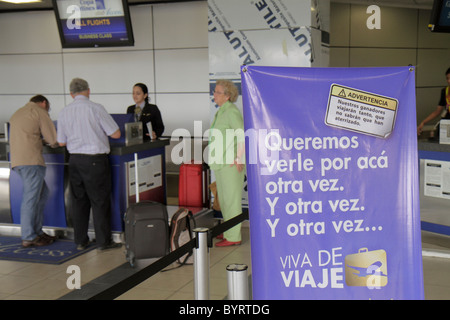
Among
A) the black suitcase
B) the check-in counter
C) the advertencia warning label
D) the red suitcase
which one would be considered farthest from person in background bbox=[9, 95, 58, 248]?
the advertencia warning label

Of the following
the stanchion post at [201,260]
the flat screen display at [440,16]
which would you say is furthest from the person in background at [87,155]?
the flat screen display at [440,16]

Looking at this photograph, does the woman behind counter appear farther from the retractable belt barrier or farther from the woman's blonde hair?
the retractable belt barrier

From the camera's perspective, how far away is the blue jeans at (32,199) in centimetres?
490

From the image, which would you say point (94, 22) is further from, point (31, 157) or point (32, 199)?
point (32, 199)

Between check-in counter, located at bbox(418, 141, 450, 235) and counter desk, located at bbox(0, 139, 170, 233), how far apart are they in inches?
103

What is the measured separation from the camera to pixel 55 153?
5207 millimetres

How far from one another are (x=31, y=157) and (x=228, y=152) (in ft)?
5.84

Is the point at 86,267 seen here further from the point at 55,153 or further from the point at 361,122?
the point at 361,122

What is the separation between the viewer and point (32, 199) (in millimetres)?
4973

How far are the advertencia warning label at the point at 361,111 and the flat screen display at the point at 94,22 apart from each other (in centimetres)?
446

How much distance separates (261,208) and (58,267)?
3.10 metres

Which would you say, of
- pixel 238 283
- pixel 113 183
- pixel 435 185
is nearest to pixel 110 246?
pixel 113 183

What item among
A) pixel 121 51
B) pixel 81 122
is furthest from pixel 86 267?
pixel 121 51

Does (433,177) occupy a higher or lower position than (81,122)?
lower
